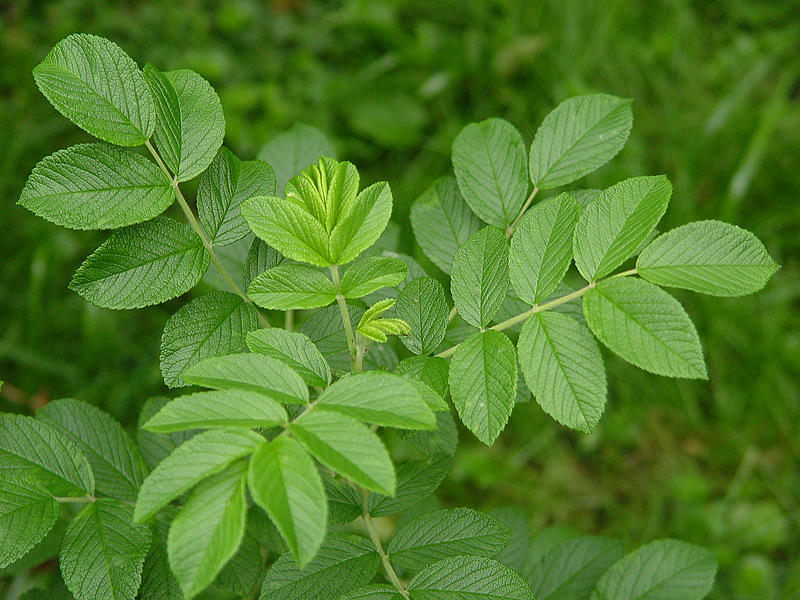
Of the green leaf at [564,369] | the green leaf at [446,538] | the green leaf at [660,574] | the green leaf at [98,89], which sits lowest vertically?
the green leaf at [660,574]

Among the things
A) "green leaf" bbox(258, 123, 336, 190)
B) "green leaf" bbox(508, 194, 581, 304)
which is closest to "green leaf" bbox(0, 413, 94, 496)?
"green leaf" bbox(258, 123, 336, 190)

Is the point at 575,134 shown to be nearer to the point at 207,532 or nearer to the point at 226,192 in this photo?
the point at 226,192

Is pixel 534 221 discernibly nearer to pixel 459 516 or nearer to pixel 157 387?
pixel 459 516

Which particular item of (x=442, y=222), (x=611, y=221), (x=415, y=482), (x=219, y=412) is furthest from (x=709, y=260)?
(x=219, y=412)

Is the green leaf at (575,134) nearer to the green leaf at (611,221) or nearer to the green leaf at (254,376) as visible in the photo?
the green leaf at (611,221)

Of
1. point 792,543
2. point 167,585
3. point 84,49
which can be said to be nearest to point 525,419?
point 792,543

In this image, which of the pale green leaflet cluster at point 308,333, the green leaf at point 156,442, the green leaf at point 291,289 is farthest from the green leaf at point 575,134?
the green leaf at point 156,442
